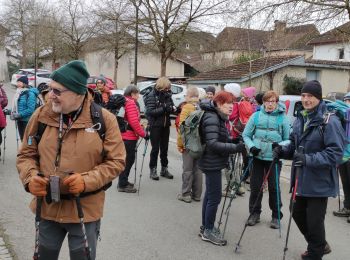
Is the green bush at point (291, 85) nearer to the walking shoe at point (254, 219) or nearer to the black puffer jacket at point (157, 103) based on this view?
the black puffer jacket at point (157, 103)

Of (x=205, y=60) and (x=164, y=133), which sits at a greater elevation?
(x=205, y=60)

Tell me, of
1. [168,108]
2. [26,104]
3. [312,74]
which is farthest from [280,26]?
[26,104]

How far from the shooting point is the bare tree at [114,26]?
2984 cm

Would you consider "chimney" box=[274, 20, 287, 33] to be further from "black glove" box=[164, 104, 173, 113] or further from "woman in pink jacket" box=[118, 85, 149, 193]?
"woman in pink jacket" box=[118, 85, 149, 193]

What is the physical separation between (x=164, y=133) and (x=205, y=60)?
37.4m

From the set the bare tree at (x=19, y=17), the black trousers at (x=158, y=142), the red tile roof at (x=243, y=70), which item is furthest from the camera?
the bare tree at (x=19, y=17)

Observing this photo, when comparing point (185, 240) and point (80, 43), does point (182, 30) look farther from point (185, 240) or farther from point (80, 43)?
point (185, 240)

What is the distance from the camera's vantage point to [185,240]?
5.23m

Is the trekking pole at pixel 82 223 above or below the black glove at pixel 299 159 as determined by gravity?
below

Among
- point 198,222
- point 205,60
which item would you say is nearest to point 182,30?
point 205,60

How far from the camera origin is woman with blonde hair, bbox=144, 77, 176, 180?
7.95 meters

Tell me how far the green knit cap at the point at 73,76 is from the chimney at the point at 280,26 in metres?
17.2

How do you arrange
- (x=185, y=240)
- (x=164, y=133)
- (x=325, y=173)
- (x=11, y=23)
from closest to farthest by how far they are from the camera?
(x=325, y=173), (x=185, y=240), (x=164, y=133), (x=11, y=23)

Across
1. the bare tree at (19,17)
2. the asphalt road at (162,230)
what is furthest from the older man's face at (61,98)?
the bare tree at (19,17)
